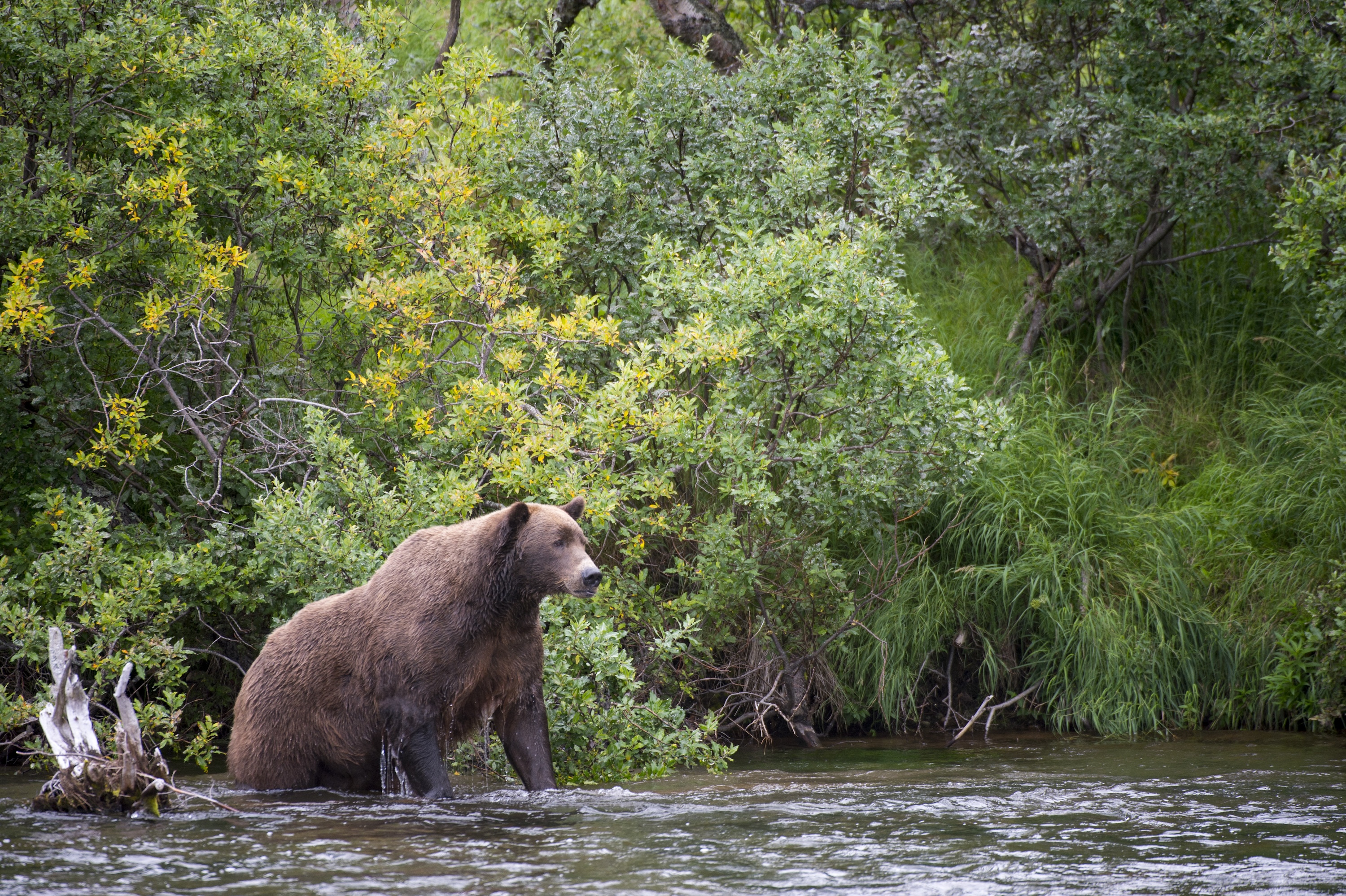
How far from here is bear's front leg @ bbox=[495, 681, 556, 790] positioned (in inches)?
270

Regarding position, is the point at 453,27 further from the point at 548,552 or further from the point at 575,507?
the point at 548,552

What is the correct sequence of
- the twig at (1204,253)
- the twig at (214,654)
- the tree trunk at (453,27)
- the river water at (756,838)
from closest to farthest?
the river water at (756,838) → the twig at (214,654) → the twig at (1204,253) → the tree trunk at (453,27)

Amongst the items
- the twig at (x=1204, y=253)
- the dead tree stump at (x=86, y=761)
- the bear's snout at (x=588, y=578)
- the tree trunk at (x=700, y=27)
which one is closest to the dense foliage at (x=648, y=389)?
the twig at (x=1204, y=253)

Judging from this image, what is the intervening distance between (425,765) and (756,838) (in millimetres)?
1995

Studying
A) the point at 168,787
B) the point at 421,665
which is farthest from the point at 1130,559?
the point at 168,787

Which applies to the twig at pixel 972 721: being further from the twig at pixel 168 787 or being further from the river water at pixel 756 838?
the twig at pixel 168 787

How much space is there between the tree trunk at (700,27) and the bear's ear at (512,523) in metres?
8.22

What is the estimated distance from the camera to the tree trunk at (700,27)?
1334cm

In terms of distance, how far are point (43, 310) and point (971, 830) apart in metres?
6.51

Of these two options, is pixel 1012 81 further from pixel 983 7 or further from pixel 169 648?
A: pixel 169 648

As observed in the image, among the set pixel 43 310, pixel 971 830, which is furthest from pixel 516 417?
pixel 971 830

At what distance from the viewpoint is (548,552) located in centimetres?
652

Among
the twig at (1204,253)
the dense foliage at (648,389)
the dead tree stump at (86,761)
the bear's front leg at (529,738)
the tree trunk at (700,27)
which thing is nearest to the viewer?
the dead tree stump at (86,761)

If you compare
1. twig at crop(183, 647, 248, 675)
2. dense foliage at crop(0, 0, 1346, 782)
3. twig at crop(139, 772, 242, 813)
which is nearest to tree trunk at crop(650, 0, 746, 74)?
dense foliage at crop(0, 0, 1346, 782)
